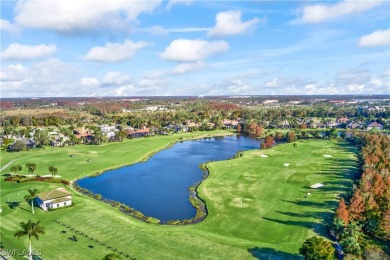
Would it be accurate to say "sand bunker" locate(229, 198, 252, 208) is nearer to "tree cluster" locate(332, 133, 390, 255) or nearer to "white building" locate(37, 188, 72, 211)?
"tree cluster" locate(332, 133, 390, 255)

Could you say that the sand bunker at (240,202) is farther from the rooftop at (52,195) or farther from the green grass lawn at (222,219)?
the rooftop at (52,195)

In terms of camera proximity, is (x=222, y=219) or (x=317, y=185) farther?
(x=317, y=185)

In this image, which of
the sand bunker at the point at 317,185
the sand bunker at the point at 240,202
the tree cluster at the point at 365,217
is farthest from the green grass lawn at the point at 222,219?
the tree cluster at the point at 365,217

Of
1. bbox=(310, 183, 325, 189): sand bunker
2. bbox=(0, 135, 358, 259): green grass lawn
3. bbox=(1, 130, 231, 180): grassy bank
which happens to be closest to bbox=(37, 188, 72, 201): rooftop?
bbox=(0, 135, 358, 259): green grass lawn

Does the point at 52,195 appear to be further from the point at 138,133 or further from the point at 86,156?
the point at 138,133

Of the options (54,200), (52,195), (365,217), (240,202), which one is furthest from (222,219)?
(52,195)

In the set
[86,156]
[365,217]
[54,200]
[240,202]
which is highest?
[86,156]
